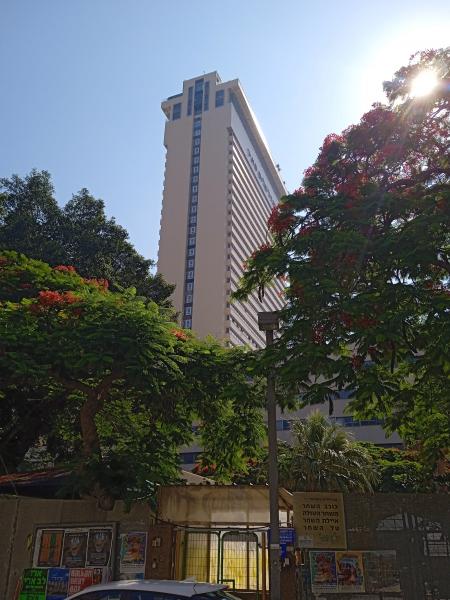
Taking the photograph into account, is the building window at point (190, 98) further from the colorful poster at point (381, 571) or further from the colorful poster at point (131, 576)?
the colorful poster at point (381, 571)

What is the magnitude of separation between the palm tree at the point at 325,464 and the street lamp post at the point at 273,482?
46.3 ft

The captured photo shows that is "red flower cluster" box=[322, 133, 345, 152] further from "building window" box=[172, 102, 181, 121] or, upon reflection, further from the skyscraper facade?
"building window" box=[172, 102, 181, 121]

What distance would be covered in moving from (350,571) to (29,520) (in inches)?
224

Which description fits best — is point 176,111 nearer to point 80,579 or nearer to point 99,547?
point 99,547

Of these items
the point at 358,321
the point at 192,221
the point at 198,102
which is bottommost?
the point at 358,321

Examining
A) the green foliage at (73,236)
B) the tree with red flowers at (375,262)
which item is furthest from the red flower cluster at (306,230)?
the green foliage at (73,236)

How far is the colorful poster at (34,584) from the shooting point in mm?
8781

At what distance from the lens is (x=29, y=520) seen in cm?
941

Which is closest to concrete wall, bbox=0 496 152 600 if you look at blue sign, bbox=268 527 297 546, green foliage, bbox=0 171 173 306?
blue sign, bbox=268 527 297 546

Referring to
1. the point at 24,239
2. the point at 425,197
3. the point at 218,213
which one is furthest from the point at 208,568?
the point at 218,213

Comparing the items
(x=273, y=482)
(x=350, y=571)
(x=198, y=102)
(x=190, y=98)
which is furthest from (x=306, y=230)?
(x=190, y=98)

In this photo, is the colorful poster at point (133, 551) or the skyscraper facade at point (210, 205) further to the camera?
the skyscraper facade at point (210, 205)

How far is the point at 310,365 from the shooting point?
29.4 feet

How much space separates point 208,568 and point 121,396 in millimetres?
6222
